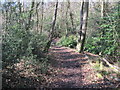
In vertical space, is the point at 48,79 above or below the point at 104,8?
below

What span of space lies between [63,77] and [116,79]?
8.03ft

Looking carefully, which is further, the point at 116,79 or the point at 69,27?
the point at 69,27

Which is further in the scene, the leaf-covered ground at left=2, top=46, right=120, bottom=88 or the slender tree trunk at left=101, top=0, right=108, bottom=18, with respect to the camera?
the slender tree trunk at left=101, top=0, right=108, bottom=18

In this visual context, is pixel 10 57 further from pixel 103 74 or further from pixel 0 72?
pixel 103 74

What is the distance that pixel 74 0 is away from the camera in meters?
21.8

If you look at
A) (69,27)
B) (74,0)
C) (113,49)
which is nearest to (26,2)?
(74,0)

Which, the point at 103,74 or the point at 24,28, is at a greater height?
the point at 24,28

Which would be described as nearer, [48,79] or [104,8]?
[48,79]

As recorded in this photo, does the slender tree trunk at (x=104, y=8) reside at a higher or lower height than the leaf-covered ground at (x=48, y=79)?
higher

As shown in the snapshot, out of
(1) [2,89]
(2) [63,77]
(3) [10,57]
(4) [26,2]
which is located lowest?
(2) [63,77]

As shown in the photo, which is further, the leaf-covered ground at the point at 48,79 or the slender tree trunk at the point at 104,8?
the slender tree trunk at the point at 104,8

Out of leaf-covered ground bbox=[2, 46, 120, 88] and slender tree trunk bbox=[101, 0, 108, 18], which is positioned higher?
slender tree trunk bbox=[101, 0, 108, 18]

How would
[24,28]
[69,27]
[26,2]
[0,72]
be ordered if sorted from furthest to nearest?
[69,27] < [26,2] < [24,28] < [0,72]

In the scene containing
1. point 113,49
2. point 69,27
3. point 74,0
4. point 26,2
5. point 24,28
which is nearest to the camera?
point 113,49
